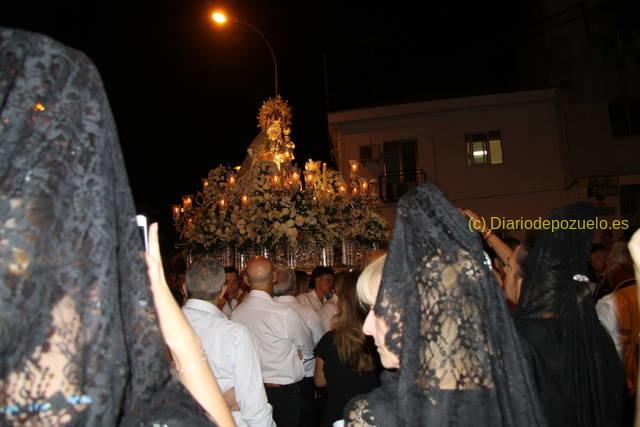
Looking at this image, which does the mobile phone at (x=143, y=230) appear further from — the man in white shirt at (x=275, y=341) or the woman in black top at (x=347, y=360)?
the man in white shirt at (x=275, y=341)

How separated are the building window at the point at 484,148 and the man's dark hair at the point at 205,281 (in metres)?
18.7

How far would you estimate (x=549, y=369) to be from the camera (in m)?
2.99

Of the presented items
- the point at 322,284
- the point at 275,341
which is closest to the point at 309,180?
the point at 322,284

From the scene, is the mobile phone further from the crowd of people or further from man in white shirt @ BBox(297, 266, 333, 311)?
man in white shirt @ BBox(297, 266, 333, 311)

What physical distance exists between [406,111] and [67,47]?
21.3 meters

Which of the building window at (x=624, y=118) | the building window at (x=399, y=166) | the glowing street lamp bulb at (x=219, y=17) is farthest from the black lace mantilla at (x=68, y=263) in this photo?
the building window at (x=624, y=118)

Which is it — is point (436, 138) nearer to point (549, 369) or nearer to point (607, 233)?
point (607, 233)

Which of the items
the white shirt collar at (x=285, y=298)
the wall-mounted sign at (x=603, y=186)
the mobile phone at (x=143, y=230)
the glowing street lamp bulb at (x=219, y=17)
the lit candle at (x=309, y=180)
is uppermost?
the glowing street lamp bulb at (x=219, y=17)

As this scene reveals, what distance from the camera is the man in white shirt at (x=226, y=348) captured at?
12.3ft

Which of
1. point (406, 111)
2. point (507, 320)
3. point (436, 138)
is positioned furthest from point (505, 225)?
point (507, 320)

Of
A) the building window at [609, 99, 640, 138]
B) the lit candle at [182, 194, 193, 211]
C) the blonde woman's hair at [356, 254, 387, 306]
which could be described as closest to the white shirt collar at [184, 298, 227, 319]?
the blonde woman's hair at [356, 254, 387, 306]

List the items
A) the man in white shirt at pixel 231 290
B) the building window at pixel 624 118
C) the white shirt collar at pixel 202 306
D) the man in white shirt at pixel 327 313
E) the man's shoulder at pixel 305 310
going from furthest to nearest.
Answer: the building window at pixel 624 118, the man in white shirt at pixel 231 290, the man in white shirt at pixel 327 313, the man's shoulder at pixel 305 310, the white shirt collar at pixel 202 306

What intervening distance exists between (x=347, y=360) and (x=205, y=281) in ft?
4.26

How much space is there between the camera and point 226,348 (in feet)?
12.7
